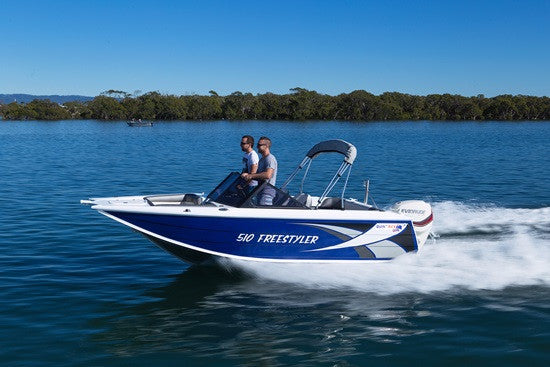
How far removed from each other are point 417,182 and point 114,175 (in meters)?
13.0

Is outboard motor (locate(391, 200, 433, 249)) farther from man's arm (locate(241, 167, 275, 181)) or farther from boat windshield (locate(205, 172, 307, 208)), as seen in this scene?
man's arm (locate(241, 167, 275, 181))

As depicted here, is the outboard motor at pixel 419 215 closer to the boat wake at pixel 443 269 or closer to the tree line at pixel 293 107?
the boat wake at pixel 443 269

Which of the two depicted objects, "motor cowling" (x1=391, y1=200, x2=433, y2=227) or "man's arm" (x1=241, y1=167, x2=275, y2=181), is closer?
"man's arm" (x1=241, y1=167, x2=275, y2=181)

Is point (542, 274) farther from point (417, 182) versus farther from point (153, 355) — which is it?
point (417, 182)

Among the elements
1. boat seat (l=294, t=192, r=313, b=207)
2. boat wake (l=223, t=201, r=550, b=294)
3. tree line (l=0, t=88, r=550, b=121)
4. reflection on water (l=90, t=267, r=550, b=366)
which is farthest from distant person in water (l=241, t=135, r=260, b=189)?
tree line (l=0, t=88, r=550, b=121)

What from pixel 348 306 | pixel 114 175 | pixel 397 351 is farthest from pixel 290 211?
pixel 114 175

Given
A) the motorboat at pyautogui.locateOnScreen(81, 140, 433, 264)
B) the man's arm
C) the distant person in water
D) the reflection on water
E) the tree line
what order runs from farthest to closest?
the tree line, the distant person in water, the man's arm, the motorboat at pyautogui.locateOnScreen(81, 140, 433, 264), the reflection on water

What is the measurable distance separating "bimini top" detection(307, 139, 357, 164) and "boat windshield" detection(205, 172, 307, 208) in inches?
51.5

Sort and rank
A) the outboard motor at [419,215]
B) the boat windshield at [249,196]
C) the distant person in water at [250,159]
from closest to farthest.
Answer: the boat windshield at [249,196] → the distant person in water at [250,159] → the outboard motor at [419,215]

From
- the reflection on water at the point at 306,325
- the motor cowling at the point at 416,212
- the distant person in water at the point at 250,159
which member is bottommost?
the reflection on water at the point at 306,325

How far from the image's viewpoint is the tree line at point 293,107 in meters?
138

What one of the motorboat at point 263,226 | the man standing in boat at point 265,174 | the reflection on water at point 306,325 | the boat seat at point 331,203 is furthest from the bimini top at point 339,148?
the reflection on water at point 306,325

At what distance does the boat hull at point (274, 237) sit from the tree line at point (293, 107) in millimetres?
132094

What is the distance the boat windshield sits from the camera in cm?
948
